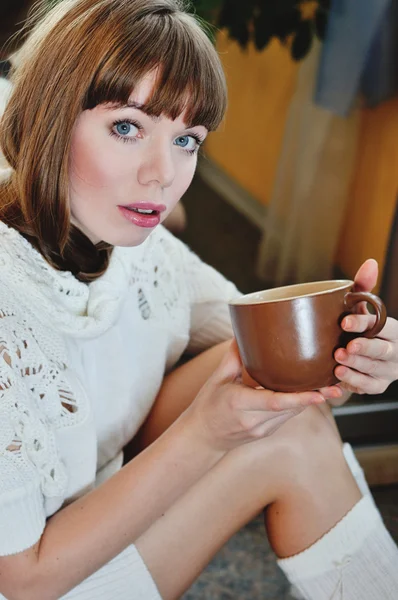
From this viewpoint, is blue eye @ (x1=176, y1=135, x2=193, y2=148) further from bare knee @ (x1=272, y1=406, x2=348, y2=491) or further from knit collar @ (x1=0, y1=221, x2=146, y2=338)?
bare knee @ (x1=272, y1=406, x2=348, y2=491)

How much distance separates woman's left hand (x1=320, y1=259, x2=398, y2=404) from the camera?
0.73 meters

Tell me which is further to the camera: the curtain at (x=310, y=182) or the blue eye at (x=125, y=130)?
the curtain at (x=310, y=182)

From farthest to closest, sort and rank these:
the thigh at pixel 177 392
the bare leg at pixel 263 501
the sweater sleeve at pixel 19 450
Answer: the thigh at pixel 177 392
the bare leg at pixel 263 501
the sweater sleeve at pixel 19 450

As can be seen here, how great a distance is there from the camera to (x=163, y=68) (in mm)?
805

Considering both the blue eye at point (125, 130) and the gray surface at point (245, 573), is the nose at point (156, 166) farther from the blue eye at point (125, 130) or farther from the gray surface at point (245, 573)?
the gray surface at point (245, 573)

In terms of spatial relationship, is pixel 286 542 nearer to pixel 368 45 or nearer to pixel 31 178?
pixel 31 178

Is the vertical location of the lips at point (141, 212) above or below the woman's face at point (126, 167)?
below

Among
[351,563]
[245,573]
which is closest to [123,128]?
[351,563]

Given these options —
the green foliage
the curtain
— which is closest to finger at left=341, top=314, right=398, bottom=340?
the green foliage

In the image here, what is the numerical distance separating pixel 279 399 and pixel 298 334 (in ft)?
0.26

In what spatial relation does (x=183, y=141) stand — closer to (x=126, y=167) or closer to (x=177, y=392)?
(x=126, y=167)

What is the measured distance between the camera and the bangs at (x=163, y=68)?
31.4 inches

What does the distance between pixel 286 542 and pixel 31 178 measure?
0.56 meters

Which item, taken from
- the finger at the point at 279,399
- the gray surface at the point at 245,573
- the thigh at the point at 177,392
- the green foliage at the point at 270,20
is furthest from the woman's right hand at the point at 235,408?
the green foliage at the point at 270,20
